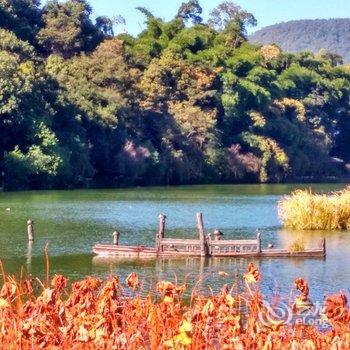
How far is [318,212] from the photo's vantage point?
3288 cm

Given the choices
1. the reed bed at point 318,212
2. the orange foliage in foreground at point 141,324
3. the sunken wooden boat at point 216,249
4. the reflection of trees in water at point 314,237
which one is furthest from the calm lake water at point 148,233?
the orange foliage in foreground at point 141,324

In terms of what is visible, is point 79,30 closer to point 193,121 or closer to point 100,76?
point 100,76

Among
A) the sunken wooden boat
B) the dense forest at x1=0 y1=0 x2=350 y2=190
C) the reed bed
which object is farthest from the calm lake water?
the dense forest at x1=0 y1=0 x2=350 y2=190

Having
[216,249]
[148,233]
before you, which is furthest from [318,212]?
[216,249]

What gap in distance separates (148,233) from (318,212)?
5.72 meters

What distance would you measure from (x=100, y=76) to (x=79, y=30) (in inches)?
196

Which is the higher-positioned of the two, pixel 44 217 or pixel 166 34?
pixel 166 34

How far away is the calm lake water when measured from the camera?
21531mm

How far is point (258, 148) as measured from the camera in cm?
7669

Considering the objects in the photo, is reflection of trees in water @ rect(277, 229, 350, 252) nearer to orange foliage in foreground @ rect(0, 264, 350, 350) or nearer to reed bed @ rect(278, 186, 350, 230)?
reed bed @ rect(278, 186, 350, 230)

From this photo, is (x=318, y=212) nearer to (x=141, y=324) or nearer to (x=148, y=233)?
(x=148, y=233)

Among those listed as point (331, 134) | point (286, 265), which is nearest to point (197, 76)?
point (331, 134)

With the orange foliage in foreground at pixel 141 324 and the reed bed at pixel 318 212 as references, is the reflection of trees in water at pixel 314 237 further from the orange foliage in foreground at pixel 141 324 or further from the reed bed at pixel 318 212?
the orange foliage in foreground at pixel 141 324

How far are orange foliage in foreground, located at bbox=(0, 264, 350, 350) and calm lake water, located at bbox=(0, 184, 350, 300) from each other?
289 centimetres
